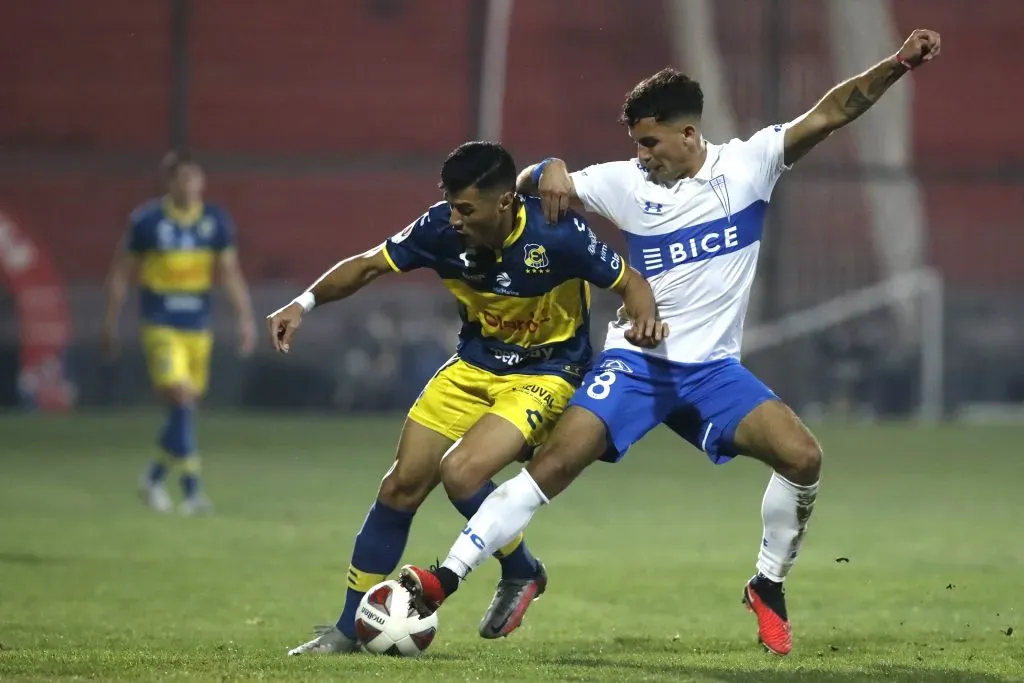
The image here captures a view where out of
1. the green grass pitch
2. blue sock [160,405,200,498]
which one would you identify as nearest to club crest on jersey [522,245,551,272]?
the green grass pitch

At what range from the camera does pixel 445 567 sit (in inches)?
247

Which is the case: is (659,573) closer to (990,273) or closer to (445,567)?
(445,567)

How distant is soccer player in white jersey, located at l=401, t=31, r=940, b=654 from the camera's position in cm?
659

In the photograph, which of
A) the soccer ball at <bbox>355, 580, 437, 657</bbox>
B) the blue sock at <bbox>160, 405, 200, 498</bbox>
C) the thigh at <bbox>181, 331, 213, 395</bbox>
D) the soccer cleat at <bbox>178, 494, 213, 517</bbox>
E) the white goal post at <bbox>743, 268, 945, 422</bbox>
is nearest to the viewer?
the soccer ball at <bbox>355, 580, 437, 657</bbox>

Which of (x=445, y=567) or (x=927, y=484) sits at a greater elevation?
(x=445, y=567)

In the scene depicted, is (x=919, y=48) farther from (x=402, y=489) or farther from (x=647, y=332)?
(x=402, y=489)

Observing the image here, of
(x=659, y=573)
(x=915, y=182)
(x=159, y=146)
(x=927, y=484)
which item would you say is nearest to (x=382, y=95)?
(x=159, y=146)

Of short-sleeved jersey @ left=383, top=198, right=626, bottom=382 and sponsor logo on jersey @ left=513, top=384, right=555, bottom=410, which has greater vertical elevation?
short-sleeved jersey @ left=383, top=198, right=626, bottom=382

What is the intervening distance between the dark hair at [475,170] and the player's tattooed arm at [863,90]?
123 cm

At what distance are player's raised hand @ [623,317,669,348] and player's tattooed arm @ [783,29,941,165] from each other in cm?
94

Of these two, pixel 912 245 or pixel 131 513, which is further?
pixel 912 245

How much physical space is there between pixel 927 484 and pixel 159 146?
455 inches

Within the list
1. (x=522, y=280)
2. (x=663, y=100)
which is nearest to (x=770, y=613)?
(x=522, y=280)

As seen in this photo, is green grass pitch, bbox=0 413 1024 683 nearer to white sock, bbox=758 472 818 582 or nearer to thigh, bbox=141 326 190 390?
→ white sock, bbox=758 472 818 582
